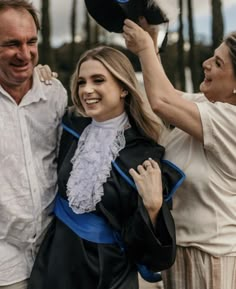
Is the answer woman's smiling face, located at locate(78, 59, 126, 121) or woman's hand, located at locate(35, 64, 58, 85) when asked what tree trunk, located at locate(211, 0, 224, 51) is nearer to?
woman's hand, located at locate(35, 64, 58, 85)

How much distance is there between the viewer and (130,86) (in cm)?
264

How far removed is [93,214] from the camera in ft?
8.12

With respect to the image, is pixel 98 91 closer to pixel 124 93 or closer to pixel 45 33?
pixel 124 93

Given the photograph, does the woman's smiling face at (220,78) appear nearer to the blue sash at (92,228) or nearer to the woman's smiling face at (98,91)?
the woman's smiling face at (98,91)

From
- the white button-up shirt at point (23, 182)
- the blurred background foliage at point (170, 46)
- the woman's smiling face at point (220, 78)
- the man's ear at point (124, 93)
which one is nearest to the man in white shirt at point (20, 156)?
the white button-up shirt at point (23, 182)

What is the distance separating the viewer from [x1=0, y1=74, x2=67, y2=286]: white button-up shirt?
2516 millimetres

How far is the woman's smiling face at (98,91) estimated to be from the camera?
2.55 meters

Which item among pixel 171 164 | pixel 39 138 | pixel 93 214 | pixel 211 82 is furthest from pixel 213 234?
pixel 39 138

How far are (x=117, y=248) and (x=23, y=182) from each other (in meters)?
0.52

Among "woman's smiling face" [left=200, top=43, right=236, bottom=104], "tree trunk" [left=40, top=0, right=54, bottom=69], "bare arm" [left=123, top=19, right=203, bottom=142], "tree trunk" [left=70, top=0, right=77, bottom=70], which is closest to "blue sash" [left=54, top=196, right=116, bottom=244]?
"bare arm" [left=123, top=19, right=203, bottom=142]

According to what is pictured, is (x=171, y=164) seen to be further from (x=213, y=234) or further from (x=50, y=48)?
(x=50, y=48)

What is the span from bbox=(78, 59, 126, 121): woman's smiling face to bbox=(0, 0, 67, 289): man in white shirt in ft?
0.86

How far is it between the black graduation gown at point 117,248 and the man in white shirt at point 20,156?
0.09 metres

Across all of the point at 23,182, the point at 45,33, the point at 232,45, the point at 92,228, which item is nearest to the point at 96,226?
the point at 92,228
